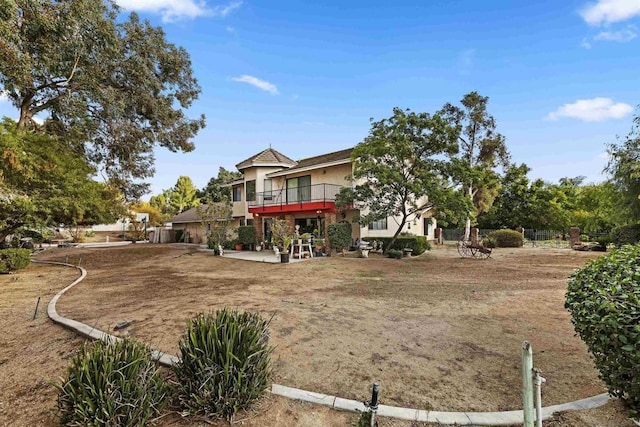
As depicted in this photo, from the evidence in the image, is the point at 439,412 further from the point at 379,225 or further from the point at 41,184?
the point at 379,225

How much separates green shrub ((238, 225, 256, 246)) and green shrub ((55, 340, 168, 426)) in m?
19.6

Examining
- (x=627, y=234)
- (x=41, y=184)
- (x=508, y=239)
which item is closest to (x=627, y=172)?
(x=627, y=234)

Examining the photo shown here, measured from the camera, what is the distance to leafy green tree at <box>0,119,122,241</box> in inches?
368

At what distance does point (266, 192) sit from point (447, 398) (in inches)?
793

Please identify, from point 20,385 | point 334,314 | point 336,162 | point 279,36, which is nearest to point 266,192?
point 336,162

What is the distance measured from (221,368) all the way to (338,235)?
14.6m

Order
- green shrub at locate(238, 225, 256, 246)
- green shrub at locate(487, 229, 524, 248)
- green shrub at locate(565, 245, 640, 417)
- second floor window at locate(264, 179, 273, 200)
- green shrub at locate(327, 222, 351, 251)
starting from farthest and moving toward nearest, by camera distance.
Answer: green shrub at locate(487, 229, 524, 248), second floor window at locate(264, 179, 273, 200), green shrub at locate(238, 225, 256, 246), green shrub at locate(327, 222, 351, 251), green shrub at locate(565, 245, 640, 417)

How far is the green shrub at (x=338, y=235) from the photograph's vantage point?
17375 mm

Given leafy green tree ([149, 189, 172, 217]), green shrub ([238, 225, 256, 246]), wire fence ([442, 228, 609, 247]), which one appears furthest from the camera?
leafy green tree ([149, 189, 172, 217])

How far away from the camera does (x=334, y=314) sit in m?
6.26

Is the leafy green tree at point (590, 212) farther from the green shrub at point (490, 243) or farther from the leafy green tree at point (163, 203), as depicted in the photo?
the leafy green tree at point (163, 203)

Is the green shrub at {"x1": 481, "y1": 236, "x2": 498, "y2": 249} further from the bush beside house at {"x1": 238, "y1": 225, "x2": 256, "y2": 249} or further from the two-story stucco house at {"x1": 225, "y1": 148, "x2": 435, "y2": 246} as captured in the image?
the bush beside house at {"x1": 238, "y1": 225, "x2": 256, "y2": 249}

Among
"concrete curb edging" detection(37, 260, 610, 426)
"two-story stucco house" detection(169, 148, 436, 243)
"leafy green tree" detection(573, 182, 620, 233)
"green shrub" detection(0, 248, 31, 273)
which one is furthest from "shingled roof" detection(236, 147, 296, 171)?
"leafy green tree" detection(573, 182, 620, 233)

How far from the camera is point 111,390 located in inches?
104
